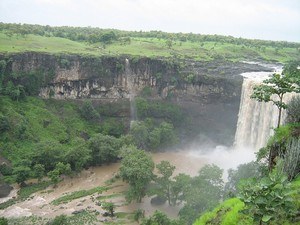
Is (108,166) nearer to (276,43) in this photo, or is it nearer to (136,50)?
(136,50)

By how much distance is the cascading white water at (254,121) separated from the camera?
4338cm

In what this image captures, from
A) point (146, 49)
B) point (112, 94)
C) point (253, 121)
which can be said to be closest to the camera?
point (253, 121)

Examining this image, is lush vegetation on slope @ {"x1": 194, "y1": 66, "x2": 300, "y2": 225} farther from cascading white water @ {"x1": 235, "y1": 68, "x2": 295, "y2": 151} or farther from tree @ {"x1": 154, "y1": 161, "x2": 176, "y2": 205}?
cascading white water @ {"x1": 235, "y1": 68, "x2": 295, "y2": 151}

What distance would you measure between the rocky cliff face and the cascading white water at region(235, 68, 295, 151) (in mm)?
7467

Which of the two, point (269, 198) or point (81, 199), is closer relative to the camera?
point (269, 198)

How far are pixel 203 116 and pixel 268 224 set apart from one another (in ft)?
164

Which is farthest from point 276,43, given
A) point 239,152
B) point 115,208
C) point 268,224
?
point 268,224

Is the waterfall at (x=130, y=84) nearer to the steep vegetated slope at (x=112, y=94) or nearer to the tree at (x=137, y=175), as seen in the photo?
the steep vegetated slope at (x=112, y=94)

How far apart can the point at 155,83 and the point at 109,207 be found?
99.1ft

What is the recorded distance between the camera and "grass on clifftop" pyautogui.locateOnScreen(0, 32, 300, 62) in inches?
2371

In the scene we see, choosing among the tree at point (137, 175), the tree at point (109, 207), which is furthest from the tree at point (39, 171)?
the tree at point (137, 175)

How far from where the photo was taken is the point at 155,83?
2400 inches

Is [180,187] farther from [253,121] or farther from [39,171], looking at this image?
[253,121]

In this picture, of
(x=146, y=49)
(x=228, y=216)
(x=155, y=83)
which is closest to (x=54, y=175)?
(x=155, y=83)
